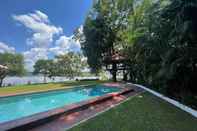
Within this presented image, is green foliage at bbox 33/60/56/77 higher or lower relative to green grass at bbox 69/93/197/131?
higher

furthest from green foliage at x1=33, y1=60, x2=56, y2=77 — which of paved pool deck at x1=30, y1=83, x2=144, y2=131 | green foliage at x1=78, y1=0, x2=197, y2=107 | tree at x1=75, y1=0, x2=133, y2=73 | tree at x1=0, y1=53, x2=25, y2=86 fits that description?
paved pool deck at x1=30, y1=83, x2=144, y2=131

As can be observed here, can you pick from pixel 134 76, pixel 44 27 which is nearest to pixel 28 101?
pixel 134 76

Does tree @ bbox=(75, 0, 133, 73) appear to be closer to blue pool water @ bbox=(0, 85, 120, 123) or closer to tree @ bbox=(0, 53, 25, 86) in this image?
blue pool water @ bbox=(0, 85, 120, 123)

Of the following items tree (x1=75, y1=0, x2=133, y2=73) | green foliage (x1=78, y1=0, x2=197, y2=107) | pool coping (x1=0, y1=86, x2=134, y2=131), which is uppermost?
tree (x1=75, y1=0, x2=133, y2=73)

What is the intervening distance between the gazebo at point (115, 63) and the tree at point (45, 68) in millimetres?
16843

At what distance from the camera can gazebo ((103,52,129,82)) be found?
23641mm

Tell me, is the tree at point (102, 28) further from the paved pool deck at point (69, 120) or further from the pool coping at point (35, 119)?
the pool coping at point (35, 119)

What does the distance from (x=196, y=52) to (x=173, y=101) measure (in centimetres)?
268

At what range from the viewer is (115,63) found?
2509cm

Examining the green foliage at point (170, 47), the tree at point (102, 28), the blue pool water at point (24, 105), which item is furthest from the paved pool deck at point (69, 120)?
the tree at point (102, 28)

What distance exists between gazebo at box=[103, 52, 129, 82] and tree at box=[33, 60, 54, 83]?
16843 millimetres

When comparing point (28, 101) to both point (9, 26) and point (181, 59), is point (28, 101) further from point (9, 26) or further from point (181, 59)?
point (9, 26)

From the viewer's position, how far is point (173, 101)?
9.13m

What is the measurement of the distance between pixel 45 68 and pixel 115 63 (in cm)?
2079
